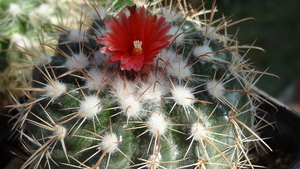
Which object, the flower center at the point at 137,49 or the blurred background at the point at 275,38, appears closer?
the flower center at the point at 137,49

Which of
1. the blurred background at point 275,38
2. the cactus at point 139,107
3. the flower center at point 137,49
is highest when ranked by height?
the blurred background at point 275,38

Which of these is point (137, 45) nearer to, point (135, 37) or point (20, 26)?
point (135, 37)

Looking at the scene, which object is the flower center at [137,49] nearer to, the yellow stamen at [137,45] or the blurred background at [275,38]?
the yellow stamen at [137,45]

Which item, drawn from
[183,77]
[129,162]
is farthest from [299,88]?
[129,162]

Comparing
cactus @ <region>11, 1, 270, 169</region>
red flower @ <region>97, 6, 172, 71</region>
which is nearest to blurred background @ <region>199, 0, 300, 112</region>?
cactus @ <region>11, 1, 270, 169</region>

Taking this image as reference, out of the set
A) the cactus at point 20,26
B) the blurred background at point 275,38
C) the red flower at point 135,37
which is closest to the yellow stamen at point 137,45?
the red flower at point 135,37

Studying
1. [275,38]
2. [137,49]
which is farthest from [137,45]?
[275,38]

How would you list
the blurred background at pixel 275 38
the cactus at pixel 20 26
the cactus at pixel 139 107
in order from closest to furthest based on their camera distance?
the cactus at pixel 139 107 < the cactus at pixel 20 26 < the blurred background at pixel 275 38
